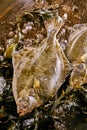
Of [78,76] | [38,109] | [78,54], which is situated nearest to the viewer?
[38,109]

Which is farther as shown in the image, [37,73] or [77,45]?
[77,45]

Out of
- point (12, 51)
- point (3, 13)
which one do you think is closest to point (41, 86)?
point (12, 51)

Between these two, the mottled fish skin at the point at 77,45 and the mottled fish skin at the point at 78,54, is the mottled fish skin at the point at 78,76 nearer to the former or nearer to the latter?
the mottled fish skin at the point at 78,54

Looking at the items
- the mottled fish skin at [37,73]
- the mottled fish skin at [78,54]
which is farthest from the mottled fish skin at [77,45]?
the mottled fish skin at [37,73]

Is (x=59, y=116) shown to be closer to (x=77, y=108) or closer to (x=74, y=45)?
(x=77, y=108)

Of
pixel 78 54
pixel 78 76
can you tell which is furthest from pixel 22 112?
pixel 78 54

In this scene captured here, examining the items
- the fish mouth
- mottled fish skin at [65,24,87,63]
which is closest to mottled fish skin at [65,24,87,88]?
mottled fish skin at [65,24,87,63]

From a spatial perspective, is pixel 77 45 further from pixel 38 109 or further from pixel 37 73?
pixel 38 109
